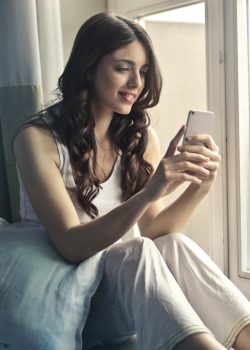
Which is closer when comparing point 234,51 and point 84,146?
point 84,146

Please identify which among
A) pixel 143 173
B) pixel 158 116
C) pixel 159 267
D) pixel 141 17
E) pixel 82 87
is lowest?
pixel 159 267

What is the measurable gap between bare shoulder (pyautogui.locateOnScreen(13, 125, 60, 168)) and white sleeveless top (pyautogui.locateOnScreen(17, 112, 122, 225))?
0.02 metres

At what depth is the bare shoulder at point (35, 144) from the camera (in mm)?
1078

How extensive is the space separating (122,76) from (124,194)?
297 mm

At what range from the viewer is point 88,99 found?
3.92 feet

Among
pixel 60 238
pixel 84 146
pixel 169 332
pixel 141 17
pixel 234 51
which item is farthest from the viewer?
pixel 141 17

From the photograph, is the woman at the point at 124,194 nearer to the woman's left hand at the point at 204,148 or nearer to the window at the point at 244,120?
the woman's left hand at the point at 204,148

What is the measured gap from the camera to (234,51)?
1352 millimetres

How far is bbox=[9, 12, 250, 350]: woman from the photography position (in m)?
0.92

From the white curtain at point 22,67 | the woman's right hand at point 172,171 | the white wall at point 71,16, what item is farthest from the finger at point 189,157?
the white wall at point 71,16

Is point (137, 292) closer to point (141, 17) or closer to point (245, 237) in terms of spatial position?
point (245, 237)

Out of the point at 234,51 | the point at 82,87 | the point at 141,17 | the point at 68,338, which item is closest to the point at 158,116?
the point at 141,17

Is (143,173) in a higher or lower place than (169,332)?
higher

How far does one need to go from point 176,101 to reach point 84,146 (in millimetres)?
646
